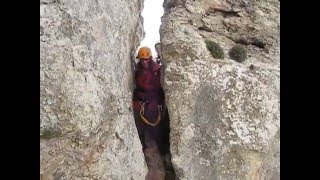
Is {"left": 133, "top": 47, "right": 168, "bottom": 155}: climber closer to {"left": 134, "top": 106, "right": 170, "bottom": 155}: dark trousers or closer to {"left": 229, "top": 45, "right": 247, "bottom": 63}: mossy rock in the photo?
{"left": 134, "top": 106, "right": 170, "bottom": 155}: dark trousers

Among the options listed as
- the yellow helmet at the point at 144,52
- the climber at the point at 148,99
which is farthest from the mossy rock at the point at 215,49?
the yellow helmet at the point at 144,52

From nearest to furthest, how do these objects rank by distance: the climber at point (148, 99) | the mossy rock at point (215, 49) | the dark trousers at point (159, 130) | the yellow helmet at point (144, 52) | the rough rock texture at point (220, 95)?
the rough rock texture at point (220, 95) < the dark trousers at point (159, 130) < the climber at point (148, 99) < the mossy rock at point (215, 49) < the yellow helmet at point (144, 52)

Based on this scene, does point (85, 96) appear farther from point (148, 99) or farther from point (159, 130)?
point (159, 130)

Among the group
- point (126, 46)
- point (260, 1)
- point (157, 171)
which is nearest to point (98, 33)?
point (126, 46)

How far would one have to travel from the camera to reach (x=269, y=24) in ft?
51.6

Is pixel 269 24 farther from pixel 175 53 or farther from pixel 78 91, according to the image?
pixel 78 91

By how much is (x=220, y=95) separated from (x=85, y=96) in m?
4.56

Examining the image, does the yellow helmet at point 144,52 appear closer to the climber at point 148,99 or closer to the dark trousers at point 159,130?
the climber at point 148,99

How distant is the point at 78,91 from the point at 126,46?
319 centimetres

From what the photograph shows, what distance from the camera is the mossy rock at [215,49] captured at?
14.7 meters

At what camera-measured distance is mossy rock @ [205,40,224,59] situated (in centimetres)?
1473

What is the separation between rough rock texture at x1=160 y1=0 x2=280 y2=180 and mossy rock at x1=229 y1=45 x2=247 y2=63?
0.16m

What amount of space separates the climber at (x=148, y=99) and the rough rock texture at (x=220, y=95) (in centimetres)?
77

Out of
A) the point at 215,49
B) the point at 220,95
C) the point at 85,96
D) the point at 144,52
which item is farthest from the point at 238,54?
the point at 85,96
